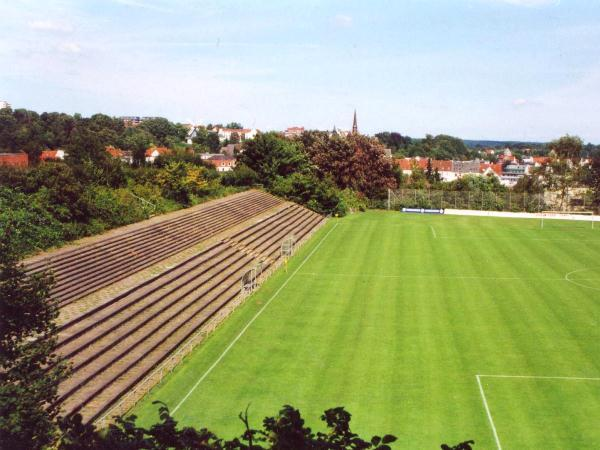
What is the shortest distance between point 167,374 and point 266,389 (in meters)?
3.07

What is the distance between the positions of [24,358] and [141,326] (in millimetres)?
9326

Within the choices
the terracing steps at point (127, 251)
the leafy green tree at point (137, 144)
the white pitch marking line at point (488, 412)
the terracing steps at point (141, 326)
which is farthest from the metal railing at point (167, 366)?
the leafy green tree at point (137, 144)

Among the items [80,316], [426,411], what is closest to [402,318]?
[426,411]

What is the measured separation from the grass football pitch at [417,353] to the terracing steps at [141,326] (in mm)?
978

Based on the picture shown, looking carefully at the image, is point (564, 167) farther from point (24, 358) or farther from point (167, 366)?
point (24, 358)

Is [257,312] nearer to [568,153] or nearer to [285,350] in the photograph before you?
[285,350]

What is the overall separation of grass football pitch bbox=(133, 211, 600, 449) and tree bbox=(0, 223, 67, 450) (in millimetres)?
5148

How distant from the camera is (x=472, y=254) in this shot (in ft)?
109

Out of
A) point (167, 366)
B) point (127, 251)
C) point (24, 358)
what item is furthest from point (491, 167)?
point (24, 358)

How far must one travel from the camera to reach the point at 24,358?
9.19 m

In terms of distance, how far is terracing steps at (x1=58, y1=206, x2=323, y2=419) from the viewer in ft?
47.2

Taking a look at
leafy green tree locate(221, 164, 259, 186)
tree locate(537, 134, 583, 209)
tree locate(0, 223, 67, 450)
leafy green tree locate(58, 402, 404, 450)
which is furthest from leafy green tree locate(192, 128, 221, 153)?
leafy green tree locate(58, 402, 404, 450)

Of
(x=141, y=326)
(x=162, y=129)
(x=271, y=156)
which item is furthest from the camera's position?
(x=162, y=129)

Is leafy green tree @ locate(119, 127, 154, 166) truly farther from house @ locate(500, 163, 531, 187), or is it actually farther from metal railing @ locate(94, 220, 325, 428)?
house @ locate(500, 163, 531, 187)
